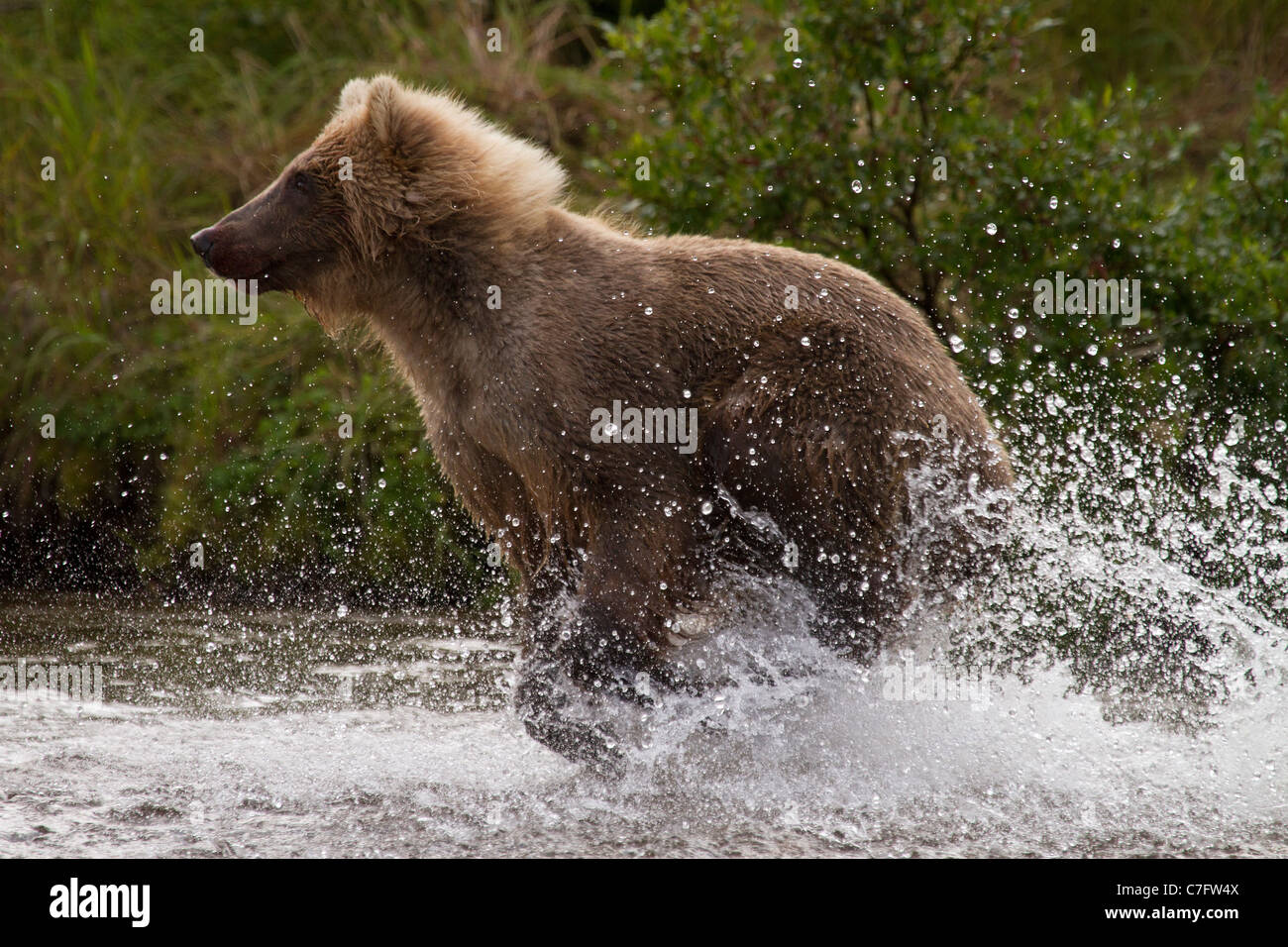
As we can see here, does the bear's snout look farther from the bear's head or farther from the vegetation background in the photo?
the vegetation background

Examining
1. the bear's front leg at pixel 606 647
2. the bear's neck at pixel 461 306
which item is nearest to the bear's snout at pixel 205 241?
the bear's neck at pixel 461 306

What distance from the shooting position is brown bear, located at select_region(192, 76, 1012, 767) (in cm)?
464

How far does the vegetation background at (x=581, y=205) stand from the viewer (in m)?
6.98

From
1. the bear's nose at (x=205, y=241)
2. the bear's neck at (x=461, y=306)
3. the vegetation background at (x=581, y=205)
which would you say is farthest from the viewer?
the vegetation background at (x=581, y=205)

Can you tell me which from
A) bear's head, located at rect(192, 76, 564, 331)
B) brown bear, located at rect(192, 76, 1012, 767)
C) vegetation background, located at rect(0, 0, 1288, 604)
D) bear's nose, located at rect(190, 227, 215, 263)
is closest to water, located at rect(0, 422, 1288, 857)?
brown bear, located at rect(192, 76, 1012, 767)

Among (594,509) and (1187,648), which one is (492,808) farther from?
(1187,648)

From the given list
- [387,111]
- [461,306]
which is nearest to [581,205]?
[387,111]

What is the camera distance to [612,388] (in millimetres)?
4691

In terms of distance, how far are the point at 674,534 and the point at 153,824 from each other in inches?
69.3

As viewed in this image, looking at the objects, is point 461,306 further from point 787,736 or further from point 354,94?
point 787,736

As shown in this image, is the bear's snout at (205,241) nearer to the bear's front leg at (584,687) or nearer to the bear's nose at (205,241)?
the bear's nose at (205,241)

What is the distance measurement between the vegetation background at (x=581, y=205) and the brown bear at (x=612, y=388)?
4.81ft

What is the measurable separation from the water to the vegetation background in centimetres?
86

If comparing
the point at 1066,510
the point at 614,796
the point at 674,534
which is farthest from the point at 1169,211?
the point at 614,796
